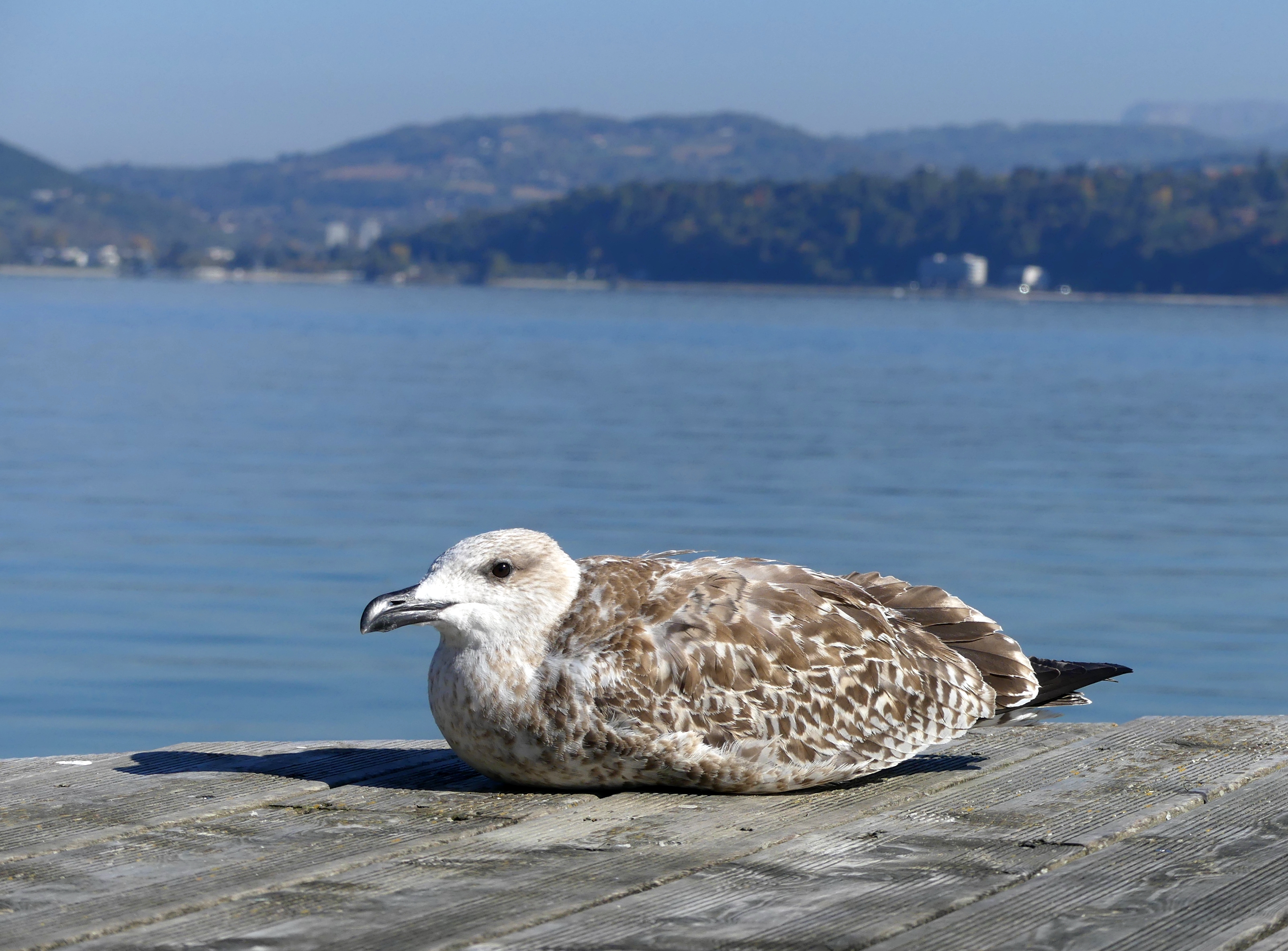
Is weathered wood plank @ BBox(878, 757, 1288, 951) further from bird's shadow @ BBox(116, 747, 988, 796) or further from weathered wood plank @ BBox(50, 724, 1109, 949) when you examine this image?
bird's shadow @ BBox(116, 747, 988, 796)

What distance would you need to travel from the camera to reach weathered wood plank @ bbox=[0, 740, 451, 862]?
5.38 m

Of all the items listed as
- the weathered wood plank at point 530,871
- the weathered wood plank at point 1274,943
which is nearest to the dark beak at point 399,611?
the weathered wood plank at point 530,871

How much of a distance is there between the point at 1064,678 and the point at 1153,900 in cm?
205

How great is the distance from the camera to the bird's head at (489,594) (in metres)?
5.79

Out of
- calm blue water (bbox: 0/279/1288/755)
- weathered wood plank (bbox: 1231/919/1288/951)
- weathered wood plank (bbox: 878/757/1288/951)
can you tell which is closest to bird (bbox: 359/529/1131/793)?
weathered wood plank (bbox: 878/757/1288/951)

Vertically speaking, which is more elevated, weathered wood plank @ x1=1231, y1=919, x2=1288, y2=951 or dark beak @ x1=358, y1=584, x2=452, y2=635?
dark beak @ x1=358, y1=584, x2=452, y2=635

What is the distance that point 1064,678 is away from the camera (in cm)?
656

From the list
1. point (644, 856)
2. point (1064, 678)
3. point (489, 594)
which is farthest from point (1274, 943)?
point (489, 594)

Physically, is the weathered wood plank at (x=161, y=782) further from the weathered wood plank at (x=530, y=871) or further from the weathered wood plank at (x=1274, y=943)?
the weathered wood plank at (x=1274, y=943)

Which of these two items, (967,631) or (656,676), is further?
(967,631)

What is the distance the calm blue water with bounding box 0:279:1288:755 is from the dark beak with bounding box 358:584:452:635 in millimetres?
8382

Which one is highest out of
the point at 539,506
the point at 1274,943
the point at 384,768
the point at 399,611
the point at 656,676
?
the point at 399,611

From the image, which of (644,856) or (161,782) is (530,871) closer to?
(644,856)

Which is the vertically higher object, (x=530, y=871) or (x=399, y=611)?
(x=399, y=611)
